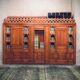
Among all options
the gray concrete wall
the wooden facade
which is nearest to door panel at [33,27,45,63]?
the wooden facade

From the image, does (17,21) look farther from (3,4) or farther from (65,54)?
(65,54)

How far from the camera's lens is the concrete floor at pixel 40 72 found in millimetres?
7686

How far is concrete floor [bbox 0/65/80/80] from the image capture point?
25.2 ft

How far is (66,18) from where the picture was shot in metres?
9.99

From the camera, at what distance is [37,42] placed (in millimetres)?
10125

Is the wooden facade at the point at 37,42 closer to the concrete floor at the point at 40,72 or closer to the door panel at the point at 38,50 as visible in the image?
the door panel at the point at 38,50

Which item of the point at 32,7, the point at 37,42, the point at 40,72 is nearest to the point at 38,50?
the point at 37,42

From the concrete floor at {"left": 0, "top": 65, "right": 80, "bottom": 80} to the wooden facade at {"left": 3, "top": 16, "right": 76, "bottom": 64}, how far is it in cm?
37

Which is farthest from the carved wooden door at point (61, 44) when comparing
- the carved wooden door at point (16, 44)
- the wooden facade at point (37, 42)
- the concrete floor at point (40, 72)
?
the carved wooden door at point (16, 44)

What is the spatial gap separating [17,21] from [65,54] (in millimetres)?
2579

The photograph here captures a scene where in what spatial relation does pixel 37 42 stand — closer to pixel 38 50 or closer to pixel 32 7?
pixel 38 50

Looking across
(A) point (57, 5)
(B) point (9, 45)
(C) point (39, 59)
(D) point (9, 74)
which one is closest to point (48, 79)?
(D) point (9, 74)

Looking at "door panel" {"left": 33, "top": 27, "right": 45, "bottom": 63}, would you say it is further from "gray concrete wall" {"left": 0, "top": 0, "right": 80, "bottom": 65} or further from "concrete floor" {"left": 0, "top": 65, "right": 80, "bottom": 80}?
"gray concrete wall" {"left": 0, "top": 0, "right": 80, "bottom": 65}

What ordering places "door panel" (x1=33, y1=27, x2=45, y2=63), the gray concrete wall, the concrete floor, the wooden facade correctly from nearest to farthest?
the concrete floor, the wooden facade, "door panel" (x1=33, y1=27, x2=45, y2=63), the gray concrete wall
